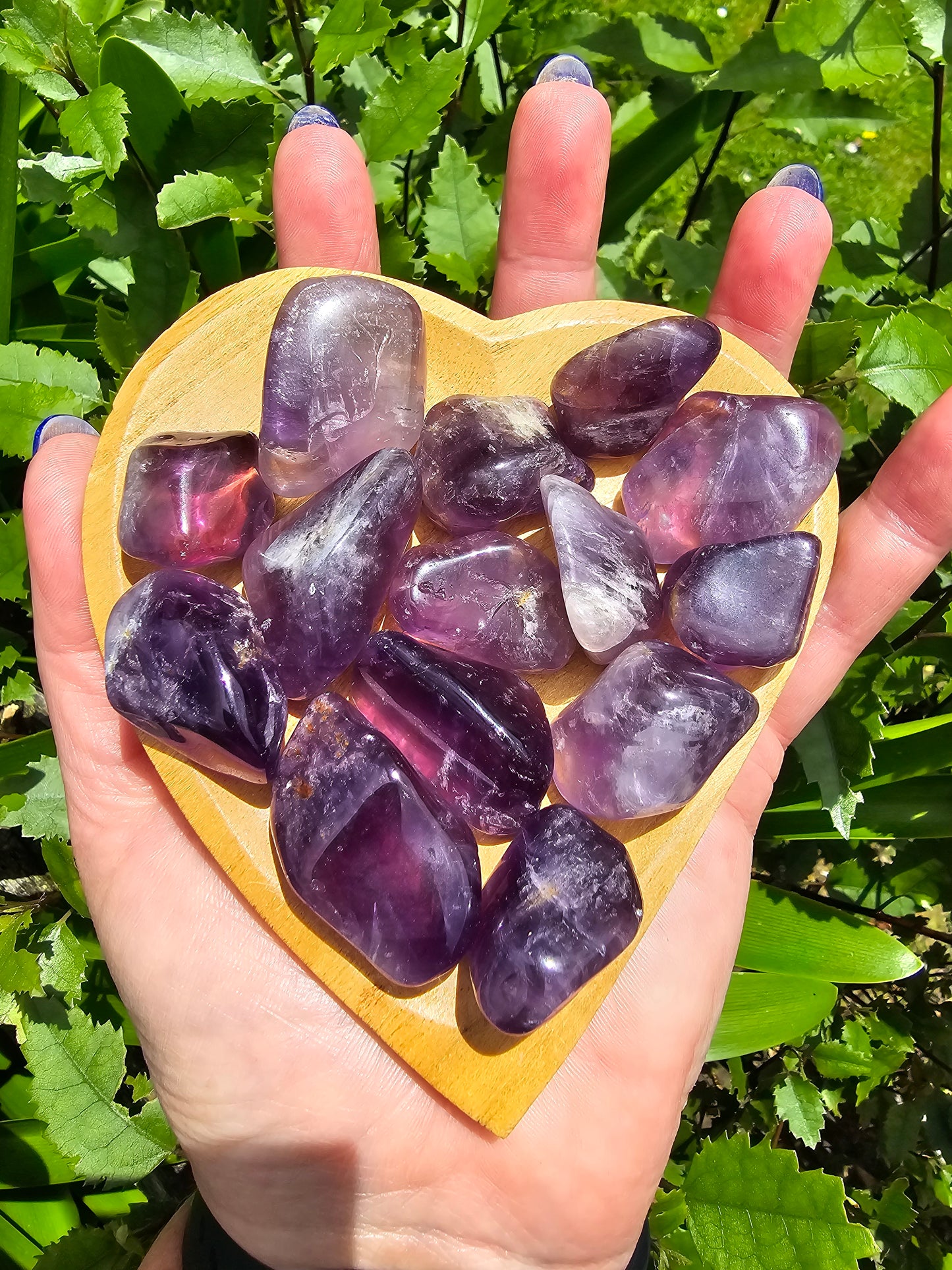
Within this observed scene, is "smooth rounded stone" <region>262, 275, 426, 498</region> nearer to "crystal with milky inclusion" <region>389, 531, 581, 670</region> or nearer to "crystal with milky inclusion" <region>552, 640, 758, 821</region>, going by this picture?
"crystal with milky inclusion" <region>389, 531, 581, 670</region>

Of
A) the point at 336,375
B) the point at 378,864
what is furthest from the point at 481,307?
the point at 378,864

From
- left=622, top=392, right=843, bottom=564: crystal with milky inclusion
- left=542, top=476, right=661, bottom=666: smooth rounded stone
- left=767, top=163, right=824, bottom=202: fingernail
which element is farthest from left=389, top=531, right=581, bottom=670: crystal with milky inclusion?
left=767, top=163, right=824, bottom=202: fingernail

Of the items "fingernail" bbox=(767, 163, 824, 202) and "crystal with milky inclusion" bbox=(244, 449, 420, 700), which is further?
"fingernail" bbox=(767, 163, 824, 202)

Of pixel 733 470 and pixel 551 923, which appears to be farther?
pixel 733 470

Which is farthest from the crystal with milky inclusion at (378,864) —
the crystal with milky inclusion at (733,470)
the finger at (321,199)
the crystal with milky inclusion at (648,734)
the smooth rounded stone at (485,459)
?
the finger at (321,199)

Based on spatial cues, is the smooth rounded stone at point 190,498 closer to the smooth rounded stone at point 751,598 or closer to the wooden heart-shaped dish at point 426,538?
the wooden heart-shaped dish at point 426,538

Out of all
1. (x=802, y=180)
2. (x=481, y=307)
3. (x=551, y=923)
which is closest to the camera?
(x=551, y=923)

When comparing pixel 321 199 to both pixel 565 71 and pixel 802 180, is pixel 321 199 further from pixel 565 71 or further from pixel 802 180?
pixel 802 180
